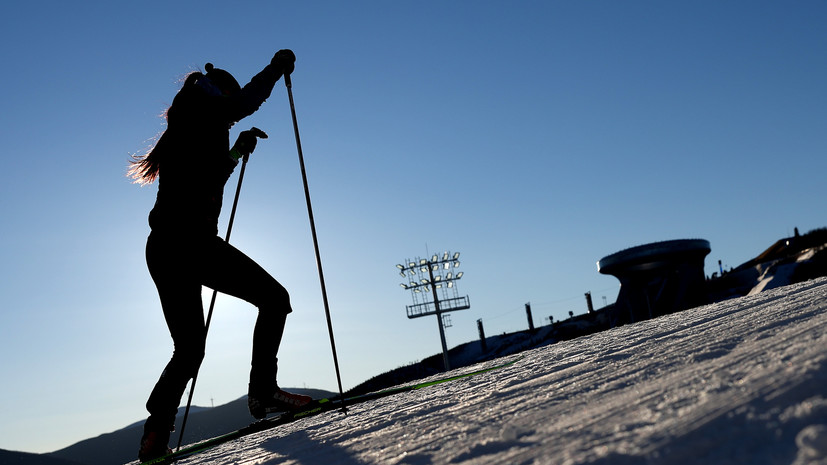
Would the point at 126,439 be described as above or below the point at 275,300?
below

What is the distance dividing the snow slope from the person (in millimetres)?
780

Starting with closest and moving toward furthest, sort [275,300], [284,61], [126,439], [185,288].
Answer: [185,288] < [275,300] < [284,61] < [126,439]

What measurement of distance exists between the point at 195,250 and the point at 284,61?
117 centimetres

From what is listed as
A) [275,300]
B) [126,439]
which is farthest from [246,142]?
[126,439]

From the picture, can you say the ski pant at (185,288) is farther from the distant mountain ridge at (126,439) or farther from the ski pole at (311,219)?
the distant mountain ridge at (126,439)

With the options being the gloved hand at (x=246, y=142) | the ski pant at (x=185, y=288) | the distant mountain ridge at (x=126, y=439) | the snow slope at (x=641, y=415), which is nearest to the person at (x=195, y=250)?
the ski pant at (x=185, y=288)

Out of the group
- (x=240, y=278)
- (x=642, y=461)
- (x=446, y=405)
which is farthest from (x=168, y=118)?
(x=642, y=461)

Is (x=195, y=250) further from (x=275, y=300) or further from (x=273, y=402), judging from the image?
(x=273, y=402)

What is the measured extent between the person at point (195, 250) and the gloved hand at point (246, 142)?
37 centimetres

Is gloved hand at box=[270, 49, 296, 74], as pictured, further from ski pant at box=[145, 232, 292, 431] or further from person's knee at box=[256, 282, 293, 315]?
person's knee at box=[256, 282, 293, 315]

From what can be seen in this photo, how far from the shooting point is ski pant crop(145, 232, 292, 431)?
3.15 metres

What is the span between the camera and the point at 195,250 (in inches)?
127

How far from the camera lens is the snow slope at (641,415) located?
98 cm

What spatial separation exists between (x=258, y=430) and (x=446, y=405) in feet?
5.24
